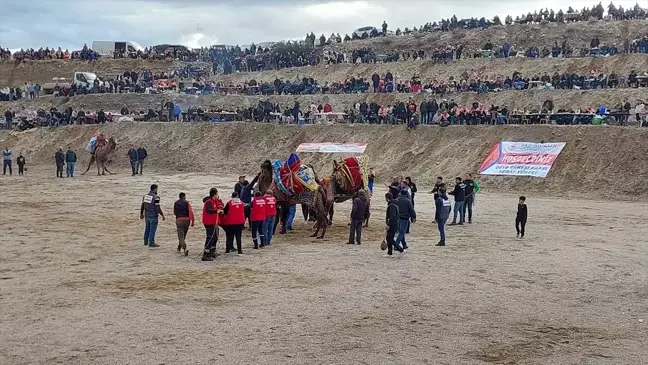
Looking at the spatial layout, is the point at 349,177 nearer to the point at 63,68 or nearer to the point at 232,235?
the point at 232,235

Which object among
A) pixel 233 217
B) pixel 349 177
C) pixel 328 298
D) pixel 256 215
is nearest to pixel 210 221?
pixel 233 217

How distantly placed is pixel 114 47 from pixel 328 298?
67572mm

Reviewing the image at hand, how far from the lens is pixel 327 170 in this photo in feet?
134

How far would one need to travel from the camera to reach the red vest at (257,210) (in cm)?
1970

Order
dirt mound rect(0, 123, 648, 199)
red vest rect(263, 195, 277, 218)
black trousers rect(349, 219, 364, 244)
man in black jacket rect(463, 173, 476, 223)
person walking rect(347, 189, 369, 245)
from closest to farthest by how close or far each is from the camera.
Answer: red vest rect(263, 195, 277, 218), person walking rect(347, 189, 369, 245), black trousers rect(349, 219, 364, 244), man in black jacket rect(463, 173, 476, 223), dirt mound rect(0, 123, 648, 199)

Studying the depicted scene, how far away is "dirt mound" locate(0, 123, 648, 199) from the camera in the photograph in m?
33.7

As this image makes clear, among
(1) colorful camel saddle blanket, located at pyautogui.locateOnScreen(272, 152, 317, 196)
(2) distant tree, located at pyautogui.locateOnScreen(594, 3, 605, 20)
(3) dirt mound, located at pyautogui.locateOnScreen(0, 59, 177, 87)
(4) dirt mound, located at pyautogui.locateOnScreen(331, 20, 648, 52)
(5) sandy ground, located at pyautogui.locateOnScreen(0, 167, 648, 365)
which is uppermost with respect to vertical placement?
(2) distant tree, located at pyautogui.locateOnScreen(594, 3, 605, 20)

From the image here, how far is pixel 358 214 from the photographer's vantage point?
2041cm

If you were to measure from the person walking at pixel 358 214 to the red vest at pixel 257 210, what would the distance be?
2402 millimetres

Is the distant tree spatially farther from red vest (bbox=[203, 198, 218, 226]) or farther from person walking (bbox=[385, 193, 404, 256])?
red vest (bbox=[203, 198, 218, 226])

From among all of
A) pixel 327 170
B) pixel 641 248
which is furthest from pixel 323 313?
pixel 327 170

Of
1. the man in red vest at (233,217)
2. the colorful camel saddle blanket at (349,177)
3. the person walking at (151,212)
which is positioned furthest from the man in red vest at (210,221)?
the colorful camel saddle blanket at (349,177)

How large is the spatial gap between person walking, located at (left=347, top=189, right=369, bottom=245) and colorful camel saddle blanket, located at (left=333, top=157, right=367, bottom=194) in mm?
2903

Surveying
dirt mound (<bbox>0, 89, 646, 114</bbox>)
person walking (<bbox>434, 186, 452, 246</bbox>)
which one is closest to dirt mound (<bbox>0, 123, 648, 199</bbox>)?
dirt mound (<bbox>0, 89, 646, 114</bbox>)
